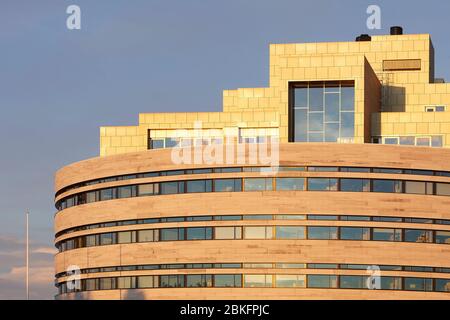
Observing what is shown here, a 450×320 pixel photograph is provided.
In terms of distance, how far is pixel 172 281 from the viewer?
3676 inches

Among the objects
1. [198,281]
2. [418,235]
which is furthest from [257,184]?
[418,235]

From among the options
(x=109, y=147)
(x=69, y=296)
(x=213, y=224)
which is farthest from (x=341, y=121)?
(x=69, y=296)

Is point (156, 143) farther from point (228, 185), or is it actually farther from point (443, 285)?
point (443, 285)

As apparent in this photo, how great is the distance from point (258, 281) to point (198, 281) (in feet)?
18.2

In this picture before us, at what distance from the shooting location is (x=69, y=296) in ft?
338

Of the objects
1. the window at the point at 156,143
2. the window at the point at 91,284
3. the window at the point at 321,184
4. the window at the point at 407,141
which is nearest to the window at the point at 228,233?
the window at the point at 321,184

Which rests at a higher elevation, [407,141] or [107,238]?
[407,141]

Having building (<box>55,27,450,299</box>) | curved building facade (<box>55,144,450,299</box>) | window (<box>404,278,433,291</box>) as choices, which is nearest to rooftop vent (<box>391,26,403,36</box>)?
building (<box>55,27,450,299</box>)
